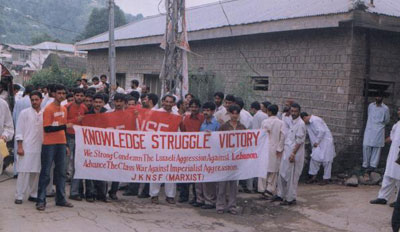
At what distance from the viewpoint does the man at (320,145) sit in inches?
389

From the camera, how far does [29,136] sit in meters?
6.95

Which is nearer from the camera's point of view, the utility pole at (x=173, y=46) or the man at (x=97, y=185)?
the man at (x=97, y=185)

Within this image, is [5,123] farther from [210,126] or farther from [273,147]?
[273,147]

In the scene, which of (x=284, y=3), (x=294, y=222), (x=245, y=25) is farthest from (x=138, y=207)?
(x=284, y=3)

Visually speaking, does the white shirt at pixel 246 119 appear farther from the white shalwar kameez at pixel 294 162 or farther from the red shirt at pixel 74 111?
the red shirt at pixel 74 111

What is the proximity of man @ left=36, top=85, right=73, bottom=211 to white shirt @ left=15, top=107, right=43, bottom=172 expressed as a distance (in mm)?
174

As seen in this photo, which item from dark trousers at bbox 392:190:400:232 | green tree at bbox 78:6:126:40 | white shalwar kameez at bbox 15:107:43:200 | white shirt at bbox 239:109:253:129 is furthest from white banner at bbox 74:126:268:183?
green tree at bbox 78:6:126:40

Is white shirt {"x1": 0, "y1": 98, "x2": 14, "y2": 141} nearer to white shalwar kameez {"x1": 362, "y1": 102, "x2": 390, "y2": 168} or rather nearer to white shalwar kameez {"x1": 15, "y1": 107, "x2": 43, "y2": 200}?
white shalwar kameez {"x1": 15, "y1": 107, "x2": 43, "y2": 200}

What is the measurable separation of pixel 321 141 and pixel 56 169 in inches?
217

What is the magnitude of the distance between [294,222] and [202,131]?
195cm

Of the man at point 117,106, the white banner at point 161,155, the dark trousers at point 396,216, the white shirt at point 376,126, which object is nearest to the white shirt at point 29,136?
the white banner at point 161,155

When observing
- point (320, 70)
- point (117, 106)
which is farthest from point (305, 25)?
point (117, 106)

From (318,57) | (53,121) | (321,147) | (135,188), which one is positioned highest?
(318,57)

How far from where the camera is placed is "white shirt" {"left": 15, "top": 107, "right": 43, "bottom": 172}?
6.95m
